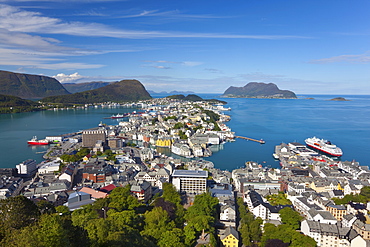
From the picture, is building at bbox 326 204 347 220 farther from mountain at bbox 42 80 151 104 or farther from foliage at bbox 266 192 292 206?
mountain at bbox 42 80 151 104

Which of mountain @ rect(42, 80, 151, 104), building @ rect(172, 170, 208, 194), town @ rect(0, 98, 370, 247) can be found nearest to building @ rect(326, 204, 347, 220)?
town @ rect(0, 98, 370, 247)

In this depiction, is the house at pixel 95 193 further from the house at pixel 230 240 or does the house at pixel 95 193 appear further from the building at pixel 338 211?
the building at pixel 338 211

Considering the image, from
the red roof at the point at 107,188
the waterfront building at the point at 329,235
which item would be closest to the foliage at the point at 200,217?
the waterfront building at the point at 329,235

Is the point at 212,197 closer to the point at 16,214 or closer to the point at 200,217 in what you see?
the point at 200,217

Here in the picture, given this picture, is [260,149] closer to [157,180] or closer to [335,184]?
[335,184]

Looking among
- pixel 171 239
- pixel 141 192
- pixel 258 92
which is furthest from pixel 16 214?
pixel 258 92
